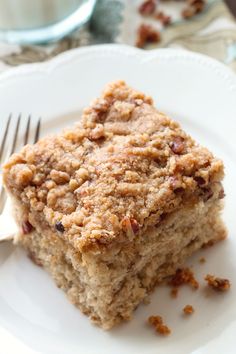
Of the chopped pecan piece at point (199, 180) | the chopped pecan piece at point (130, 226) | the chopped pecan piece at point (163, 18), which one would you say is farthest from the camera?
the chopped pecan piece at point (163, 18)

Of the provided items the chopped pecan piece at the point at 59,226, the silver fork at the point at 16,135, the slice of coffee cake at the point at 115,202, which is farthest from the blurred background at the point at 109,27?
the chopped pecan piece at the point at 59,226

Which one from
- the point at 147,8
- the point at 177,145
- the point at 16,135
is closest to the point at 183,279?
the point at 177,145

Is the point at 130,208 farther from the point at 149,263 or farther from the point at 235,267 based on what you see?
the point at 235,267

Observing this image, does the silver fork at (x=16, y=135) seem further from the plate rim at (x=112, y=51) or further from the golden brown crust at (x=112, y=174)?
the golden brown crust at (x=112, y=174)

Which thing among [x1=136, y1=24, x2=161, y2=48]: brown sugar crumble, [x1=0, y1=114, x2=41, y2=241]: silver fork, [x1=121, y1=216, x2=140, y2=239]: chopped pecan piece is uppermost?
[x1=121, y1=216, x2=140, y2=239]: chopped pecan piece

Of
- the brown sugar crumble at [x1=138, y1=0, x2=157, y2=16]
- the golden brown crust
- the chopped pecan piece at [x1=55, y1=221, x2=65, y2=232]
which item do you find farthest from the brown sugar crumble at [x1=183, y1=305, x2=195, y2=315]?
the brown sugar crumble at [x1=138, y1=0, x2=157, y2=16]

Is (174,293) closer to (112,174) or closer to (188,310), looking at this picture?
(188,310)

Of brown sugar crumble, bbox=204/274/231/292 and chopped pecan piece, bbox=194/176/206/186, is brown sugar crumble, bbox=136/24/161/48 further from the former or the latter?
brown sugar crumble, bbox=204/274/231/292
